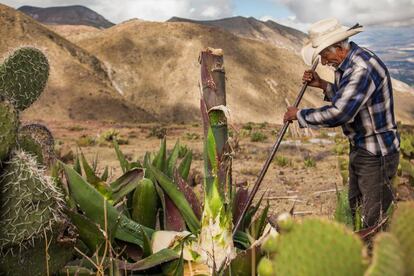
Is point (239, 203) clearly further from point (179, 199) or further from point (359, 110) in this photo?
point (359, 110)

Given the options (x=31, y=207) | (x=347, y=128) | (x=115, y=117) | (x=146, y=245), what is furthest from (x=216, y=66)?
(x=115, y=117)

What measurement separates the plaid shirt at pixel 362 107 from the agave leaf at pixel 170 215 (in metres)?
1.05

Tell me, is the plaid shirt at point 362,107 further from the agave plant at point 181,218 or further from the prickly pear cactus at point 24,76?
the prickly pear cactus at point 24,76

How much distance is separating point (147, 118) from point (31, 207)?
42.2m

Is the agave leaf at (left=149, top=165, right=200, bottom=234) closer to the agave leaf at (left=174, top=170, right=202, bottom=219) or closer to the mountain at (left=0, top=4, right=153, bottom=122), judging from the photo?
the agave leaf at (left=174, top=170, right=202, bottom=219)

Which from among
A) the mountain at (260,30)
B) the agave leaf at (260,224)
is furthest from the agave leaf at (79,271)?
the mountain at (260,30)

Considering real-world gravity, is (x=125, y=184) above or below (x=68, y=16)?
below

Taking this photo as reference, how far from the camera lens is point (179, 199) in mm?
2773

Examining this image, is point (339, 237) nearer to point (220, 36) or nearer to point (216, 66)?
point (216, 66)

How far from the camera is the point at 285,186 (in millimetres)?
8750

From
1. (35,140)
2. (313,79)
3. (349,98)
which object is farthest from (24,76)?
(313,79)

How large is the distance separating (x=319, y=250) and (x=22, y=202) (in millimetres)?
1157

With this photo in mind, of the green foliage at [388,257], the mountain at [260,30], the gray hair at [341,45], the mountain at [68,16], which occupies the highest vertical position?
the mountain at [68,16]

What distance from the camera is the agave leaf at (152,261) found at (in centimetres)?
220
